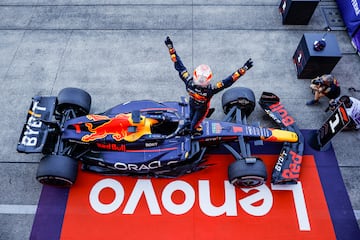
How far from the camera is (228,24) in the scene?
27.5 ft

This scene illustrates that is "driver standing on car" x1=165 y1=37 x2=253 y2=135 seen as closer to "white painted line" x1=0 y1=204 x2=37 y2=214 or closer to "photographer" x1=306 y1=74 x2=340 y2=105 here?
"photographer" x1=306 y1=74 x2=340 y2=105

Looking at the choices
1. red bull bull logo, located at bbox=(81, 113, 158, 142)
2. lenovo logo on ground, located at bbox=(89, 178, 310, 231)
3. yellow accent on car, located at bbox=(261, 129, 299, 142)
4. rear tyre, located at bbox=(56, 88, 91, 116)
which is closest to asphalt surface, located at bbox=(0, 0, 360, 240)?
rear tyre, located at bbox=(56, 88, 91, 116)

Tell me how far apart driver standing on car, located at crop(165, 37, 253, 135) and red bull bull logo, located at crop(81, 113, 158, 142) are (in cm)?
77

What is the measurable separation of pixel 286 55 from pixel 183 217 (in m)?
4.71

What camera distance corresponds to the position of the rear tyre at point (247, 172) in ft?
17.3

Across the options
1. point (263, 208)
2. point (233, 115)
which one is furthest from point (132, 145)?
point (263, 208)

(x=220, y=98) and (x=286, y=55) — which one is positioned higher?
(x=286, y=55)

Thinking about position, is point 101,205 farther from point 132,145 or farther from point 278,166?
point 278,166

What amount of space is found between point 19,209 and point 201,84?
3.94m

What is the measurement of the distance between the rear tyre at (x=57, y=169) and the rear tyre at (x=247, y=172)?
266 centimetres

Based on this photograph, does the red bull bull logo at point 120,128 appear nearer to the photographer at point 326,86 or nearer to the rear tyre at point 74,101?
the rear tyre at point 74,101

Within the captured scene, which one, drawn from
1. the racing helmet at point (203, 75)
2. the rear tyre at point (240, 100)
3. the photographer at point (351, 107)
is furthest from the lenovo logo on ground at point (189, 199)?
the racing helmet at point (203, 75)

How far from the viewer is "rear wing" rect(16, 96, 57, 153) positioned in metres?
5.10

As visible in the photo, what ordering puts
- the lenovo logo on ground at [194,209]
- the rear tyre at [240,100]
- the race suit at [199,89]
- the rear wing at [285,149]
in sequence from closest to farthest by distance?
the race suit at [199,89] < the lenovo logo on ground at [194,209] < the rear wing at [285,149] < the rear tyre at [240,100]
